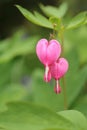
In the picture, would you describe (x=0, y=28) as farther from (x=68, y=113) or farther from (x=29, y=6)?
(x=68, y=113)

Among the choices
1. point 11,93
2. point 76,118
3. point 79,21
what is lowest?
A: point 11,93

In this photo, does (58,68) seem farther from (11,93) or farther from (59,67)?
(11,93)

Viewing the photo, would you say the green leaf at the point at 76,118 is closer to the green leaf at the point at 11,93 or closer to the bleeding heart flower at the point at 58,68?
the bleeding heart flower at the point at 58,68

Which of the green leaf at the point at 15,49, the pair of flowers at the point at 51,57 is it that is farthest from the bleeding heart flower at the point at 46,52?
the green leaf at the point at 15,49

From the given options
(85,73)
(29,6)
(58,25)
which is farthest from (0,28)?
(58,25)

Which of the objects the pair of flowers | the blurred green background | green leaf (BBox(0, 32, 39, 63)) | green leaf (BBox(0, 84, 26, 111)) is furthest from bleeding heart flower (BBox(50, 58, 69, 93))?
green leaf (BBox(0, 32, 39, 63))

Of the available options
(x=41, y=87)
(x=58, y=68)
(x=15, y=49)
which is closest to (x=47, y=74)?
(x=58, y=68)
